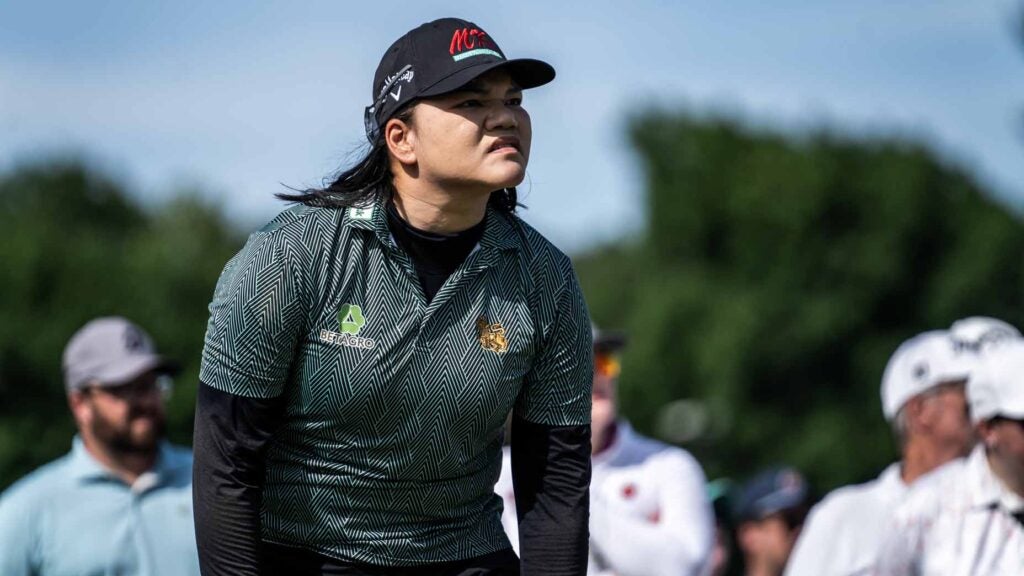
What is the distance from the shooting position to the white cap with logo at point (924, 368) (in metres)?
7.66

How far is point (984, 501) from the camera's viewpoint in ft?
19.0

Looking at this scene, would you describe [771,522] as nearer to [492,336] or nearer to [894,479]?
[894,479]

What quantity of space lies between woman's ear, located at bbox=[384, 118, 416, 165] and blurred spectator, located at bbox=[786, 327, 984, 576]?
370cm

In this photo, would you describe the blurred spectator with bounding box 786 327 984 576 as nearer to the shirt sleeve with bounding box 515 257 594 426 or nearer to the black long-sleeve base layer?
the shirt sleeve with bounding box 515 257 594 426

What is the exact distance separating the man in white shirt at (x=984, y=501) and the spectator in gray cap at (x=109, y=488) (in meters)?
3.07

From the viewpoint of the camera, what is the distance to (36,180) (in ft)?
144

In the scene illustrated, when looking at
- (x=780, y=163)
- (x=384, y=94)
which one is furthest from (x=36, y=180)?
(x=384, y=94)

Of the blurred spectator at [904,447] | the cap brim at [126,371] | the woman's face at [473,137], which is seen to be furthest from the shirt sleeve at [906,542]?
the cap brim at [126,371]

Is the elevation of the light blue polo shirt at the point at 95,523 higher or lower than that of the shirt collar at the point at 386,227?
lower

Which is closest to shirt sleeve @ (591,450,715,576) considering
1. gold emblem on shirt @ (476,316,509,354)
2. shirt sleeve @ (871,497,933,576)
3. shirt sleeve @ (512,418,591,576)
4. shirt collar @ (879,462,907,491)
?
shirt sleeve @ (871,497,933,576)

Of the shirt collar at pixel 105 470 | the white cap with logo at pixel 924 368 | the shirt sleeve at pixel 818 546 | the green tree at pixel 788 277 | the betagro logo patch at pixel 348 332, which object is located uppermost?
the betagro logo patch at pixel 348 332

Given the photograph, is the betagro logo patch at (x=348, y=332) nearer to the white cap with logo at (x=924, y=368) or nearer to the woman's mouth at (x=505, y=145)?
the woman's mouth at (x=505, y=145)

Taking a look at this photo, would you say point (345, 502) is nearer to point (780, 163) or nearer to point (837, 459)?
point (837, 459)

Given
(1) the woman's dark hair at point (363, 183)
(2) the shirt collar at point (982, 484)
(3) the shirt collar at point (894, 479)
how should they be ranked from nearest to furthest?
(1) the woman's dark hair at point (363, 183) → (2) the shirt collar at point (982, 484) → (3) the shirt collar at point (894, 479)
